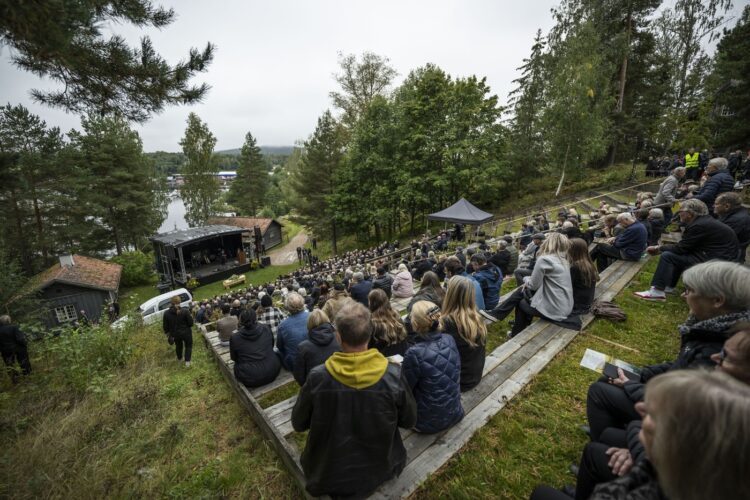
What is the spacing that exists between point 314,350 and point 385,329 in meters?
0.76

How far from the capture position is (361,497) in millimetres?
2146

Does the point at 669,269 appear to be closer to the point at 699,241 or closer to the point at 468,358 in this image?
the point at 699,241

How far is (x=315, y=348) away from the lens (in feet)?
9.82

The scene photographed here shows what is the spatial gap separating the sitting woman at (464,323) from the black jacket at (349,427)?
1.05 m

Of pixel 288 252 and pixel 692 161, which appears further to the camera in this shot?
pixel 288 252

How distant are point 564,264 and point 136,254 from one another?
28720 mm

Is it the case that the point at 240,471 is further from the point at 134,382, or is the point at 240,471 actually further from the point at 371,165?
the point at 371,165

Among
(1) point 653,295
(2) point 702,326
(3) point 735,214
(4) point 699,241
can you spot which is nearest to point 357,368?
(2) point 702,326

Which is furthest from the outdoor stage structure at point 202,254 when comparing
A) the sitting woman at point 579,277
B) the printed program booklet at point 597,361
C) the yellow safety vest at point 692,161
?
the yellow safety vest at point 692,161

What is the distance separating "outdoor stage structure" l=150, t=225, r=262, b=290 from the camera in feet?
69.0

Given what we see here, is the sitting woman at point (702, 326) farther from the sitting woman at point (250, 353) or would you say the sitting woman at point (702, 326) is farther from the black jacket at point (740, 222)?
the black jacket at point (740, 222)

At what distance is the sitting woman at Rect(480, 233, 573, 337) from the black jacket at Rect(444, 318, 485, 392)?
156 centimetres

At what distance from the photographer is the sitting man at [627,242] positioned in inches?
234

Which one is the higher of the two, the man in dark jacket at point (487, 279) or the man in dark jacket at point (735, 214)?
the man in dark jacket at point (735, 214)
